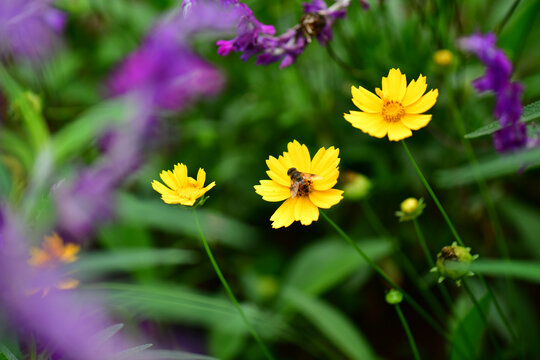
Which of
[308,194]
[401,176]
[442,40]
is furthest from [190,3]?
[401,176]

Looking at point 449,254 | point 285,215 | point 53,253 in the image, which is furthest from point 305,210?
point 53,253

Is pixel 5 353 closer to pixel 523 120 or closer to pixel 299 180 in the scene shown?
pixel 299 180

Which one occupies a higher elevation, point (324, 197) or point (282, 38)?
point (282, 38)

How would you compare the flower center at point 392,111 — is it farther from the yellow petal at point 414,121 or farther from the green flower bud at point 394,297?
the green flower bud at point 394,297

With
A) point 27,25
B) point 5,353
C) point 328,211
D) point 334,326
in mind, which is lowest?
point 5,353

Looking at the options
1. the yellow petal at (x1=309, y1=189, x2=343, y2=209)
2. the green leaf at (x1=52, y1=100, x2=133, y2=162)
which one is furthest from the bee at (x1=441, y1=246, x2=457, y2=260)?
the green leaf at (x1=52, y1=100, x2=133, y2=162)

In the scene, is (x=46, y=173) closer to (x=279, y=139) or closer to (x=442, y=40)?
(x=279, y=139)

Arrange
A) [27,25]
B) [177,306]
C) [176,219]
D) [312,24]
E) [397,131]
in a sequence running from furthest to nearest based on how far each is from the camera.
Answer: [27,25], [176,219], [177,306], [312,24], [397,131]
